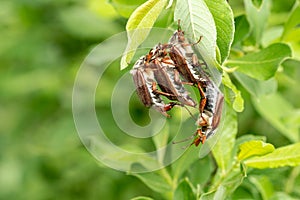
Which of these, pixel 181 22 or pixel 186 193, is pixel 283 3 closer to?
pixel 186 193

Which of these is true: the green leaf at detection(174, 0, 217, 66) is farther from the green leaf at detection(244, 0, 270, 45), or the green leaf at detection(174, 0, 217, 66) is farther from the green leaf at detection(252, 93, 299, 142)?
the green leaf at detection(252, 93, 299, 142)

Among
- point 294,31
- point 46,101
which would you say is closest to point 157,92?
point 294,31

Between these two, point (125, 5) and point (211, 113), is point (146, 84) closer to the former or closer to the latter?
point (211, 113)

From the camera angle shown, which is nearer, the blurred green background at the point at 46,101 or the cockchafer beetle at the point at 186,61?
the cockchafer beetle at the point at 186,61

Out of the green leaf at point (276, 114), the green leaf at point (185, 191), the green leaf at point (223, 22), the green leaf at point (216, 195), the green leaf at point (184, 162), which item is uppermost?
the green leaf at point (223, 22)

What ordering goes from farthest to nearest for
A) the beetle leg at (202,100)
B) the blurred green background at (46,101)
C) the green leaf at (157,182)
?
the blurred green background at (46,101), the green leaf at (157,182), the beetle leg at (202,100)

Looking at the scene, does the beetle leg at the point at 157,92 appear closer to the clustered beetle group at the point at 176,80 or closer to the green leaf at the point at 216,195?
the clustered beetle group at the point at 176,80

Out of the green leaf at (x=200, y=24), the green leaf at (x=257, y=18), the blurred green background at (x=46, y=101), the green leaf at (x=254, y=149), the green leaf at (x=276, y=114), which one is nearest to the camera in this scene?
the green leaf at (x=200, y=24)

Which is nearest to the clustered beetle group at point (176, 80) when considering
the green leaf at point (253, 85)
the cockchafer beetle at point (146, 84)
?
the cockchafer beetle at point (146, 84)
